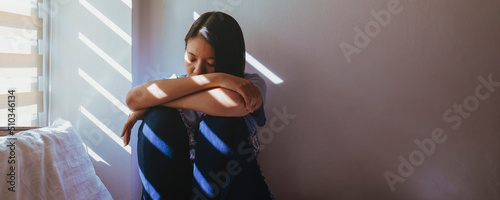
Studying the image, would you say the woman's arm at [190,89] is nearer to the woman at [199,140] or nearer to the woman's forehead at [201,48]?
the woman at [199,140]

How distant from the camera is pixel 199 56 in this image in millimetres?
1135

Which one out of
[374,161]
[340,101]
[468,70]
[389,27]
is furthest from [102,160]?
[468,70]

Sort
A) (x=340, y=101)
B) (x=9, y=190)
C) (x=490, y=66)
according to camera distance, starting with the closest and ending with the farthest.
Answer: (x=9, y=190), (x=490, y=66), (x=340, y=101)

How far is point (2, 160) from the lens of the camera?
0.90 metres

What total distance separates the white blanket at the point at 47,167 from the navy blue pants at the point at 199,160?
32 cm

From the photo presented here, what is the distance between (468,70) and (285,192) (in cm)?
100

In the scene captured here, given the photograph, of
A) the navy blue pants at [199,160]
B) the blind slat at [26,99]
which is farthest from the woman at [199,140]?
the blind slat at [26,99]

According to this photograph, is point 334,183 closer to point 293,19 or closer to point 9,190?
point 293,19

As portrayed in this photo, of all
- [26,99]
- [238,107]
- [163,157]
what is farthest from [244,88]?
[26,99]

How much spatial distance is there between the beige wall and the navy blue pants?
563 mm

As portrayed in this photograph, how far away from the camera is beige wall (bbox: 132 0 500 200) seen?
1.37m

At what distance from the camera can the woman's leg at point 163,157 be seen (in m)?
0.92

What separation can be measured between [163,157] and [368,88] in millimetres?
981

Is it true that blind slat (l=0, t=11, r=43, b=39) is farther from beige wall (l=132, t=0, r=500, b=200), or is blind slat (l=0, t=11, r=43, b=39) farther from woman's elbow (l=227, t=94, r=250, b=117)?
woman's elbow (l=227, t=94, r=250, b=117)
